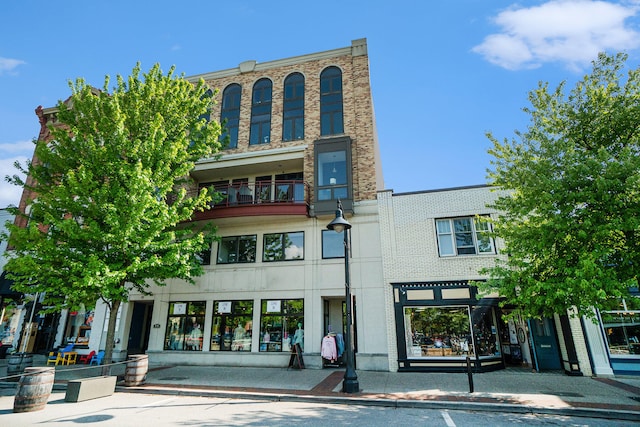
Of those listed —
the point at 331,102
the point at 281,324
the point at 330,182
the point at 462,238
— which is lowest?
the point at 281,324

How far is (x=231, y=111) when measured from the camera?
19.0 meters

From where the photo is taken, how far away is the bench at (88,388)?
8.91 metres

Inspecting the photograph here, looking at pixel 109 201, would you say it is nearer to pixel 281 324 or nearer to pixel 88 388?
pixel 88 388

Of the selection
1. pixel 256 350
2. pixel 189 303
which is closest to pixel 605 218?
pixel 256 350

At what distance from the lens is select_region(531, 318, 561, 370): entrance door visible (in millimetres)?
12852

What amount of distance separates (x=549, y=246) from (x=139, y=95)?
1435 cm

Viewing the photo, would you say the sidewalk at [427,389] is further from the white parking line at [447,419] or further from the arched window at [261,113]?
the arched window at [261,113]

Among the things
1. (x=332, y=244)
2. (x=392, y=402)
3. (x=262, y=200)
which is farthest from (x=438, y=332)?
(x=262, y=200)

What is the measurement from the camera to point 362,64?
1767 centimetres

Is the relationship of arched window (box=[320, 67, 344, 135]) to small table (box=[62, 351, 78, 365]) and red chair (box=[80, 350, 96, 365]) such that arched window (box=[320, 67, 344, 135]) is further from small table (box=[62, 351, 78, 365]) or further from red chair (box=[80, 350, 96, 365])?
small table (box=[62, 351, 78, 365])

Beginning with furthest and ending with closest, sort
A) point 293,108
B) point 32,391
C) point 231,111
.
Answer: point 231,111 < point 293,108 < point 32,391

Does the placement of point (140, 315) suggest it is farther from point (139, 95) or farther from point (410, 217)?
point (410, 217)

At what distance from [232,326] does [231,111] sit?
11756 mm

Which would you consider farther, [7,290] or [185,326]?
[7,290]
